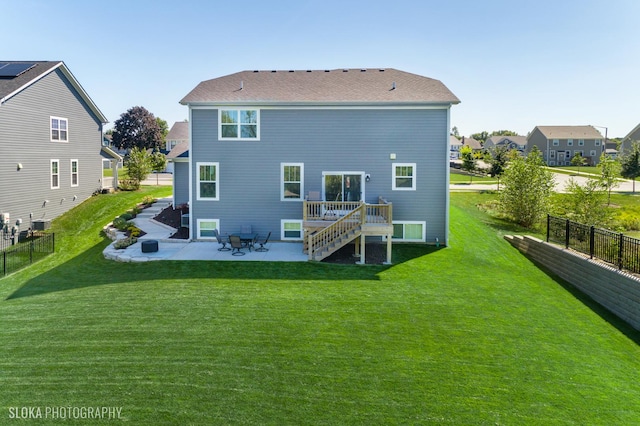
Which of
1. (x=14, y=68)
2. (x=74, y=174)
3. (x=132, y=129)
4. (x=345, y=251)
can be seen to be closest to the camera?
(x=345, y=251)

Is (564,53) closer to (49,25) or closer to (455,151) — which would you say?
(49,25)

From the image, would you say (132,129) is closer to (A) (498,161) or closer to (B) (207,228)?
(A) (498,161)

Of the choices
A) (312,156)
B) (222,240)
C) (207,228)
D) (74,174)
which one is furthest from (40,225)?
(312,156)

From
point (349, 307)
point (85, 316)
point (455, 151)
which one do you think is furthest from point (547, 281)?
point (455, 151)

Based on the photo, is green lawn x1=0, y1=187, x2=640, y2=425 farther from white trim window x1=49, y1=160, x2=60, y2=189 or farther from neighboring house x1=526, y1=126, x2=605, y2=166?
neighboring house x1=526, y1=126, x2=605, y2=166

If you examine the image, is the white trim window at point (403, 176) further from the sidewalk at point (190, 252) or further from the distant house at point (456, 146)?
the distant house at point (456, 146)

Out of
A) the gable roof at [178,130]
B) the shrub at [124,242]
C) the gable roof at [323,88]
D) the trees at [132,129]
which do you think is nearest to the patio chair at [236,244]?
the shrub at [124,242]
